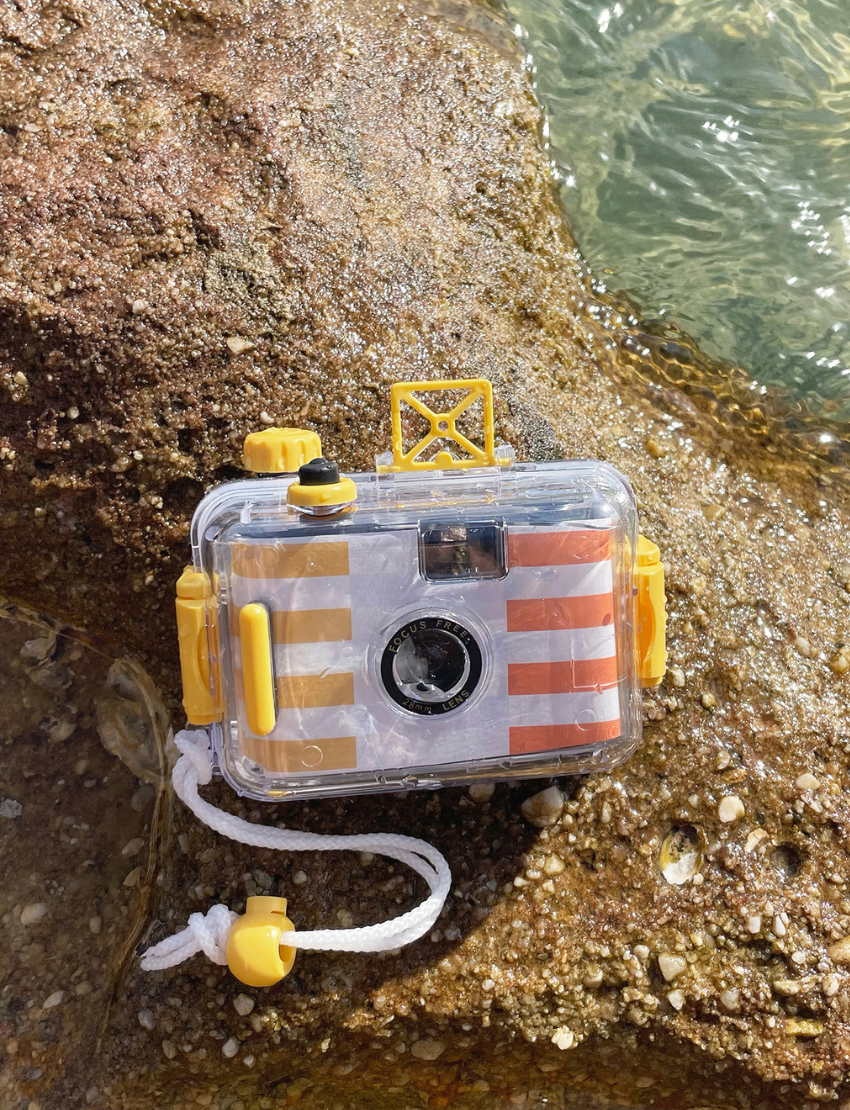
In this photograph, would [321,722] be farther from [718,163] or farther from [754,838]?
[718,163]

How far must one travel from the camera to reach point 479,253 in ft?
7.89

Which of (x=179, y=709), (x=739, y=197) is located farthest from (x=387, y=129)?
(x=179, y=709)

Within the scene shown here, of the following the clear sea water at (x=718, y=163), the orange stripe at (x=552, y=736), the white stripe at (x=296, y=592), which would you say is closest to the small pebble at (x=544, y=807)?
the orange stripe at (x=552, y=736)

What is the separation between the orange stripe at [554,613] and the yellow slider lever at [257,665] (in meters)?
0.53

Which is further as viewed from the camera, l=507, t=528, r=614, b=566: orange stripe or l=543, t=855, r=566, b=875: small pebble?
l=543, t=855, r=566, b=875: small pebble

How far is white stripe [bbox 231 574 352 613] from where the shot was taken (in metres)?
1.64

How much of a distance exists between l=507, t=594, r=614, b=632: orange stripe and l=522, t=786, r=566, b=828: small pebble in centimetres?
62

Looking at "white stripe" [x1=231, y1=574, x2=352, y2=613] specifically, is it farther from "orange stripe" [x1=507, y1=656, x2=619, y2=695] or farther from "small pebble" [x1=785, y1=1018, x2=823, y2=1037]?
"small pebble" [x1=785, y1=1018, x2=823, y2=1037]

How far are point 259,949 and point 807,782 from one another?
155cm

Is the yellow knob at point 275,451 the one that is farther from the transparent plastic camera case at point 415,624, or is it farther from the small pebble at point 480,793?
the small pebble at point 480,793

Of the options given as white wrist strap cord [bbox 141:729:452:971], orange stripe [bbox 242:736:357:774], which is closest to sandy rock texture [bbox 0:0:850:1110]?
white wrist strap cord [bbox 141:729:452:971]

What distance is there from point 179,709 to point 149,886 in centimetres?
A: 54

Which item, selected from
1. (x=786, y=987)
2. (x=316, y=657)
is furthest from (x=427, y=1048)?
(x=316, y=657)

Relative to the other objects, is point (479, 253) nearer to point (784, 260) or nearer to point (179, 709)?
point (784, 260)
